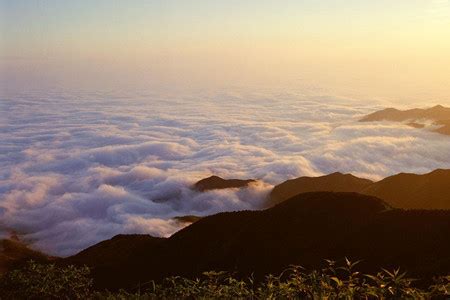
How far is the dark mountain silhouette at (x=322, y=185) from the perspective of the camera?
10638cm

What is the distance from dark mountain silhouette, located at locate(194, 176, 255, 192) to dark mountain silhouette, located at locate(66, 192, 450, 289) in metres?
86.3

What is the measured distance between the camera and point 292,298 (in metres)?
7.43

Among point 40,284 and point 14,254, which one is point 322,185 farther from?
point 40,284

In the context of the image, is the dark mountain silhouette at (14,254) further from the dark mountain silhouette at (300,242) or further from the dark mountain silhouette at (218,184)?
the dark mountain silhouette at (218,184)

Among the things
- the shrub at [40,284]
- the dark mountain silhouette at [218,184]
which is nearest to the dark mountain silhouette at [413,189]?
the dark mountain silhouette at [218,184]

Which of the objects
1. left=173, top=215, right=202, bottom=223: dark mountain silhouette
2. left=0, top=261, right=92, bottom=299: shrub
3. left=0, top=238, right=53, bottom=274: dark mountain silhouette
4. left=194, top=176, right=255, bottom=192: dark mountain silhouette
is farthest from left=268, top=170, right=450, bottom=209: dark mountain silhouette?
left=0, top=238, right=53, bottom=274: dark mountain silhouette

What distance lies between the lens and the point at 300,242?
36.5 m

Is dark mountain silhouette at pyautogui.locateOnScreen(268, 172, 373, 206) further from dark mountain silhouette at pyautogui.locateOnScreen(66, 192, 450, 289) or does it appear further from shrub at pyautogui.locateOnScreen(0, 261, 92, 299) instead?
shrub at pyautogui.locateOnScreen(0, 261, 92, 299)

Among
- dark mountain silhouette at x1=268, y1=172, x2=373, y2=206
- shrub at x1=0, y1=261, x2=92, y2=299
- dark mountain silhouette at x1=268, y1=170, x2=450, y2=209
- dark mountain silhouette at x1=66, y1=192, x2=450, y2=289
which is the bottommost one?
dark mountain silhouette at x1=268, y1=172, x2=373, y2=206

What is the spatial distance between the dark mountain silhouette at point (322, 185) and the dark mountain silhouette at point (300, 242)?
61.0 m

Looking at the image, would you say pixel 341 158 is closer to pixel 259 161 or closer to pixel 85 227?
pixel 259 161

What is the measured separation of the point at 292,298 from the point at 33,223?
448 feet

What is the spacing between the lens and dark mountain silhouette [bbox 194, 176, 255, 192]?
443ft

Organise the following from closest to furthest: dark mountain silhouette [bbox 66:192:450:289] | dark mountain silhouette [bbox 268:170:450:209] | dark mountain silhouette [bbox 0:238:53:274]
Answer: dark mountain silhouette [bbox 66:192:450:289] → dark mountain silhouette [bbox 268:170:450:209] → dark mountain silhouette [bbox 0:238:53:274]
